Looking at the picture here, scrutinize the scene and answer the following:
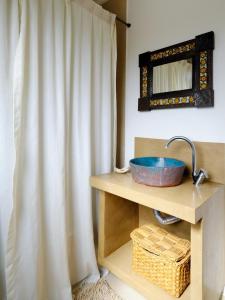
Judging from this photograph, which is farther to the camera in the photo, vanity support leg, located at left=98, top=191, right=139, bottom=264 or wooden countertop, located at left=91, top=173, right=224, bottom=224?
vanity support leg, located at left=98, top=191, right=139, bottom=264

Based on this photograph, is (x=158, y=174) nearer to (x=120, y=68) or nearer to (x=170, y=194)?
(x=170, y=194)

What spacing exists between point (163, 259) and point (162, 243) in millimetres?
104

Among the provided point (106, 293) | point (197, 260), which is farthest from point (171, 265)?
point (106, 293)

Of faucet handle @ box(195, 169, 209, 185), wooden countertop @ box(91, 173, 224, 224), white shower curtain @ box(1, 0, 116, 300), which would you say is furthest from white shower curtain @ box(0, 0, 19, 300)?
faucet handle @ box(195, 169, 209, 185)

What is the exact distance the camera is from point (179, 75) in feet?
4.73

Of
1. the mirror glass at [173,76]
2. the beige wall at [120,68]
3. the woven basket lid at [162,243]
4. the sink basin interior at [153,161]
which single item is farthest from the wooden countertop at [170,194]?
the mirror glass at [173,76]

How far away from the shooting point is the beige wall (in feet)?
5.99

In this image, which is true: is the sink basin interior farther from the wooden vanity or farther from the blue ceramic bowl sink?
the blue ceramic bowl sink

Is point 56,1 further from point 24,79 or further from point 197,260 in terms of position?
point 197,260

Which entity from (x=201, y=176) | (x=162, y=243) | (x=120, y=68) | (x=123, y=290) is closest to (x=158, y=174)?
(x=201, y=176)

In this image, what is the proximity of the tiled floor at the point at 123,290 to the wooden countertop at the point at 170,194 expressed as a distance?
74cm

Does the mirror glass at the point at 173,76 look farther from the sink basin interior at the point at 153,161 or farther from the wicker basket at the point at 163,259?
the wicker basket at the point at 163,259

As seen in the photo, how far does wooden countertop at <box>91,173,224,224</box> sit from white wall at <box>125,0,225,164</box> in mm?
367

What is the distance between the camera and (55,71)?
1.25 metres
